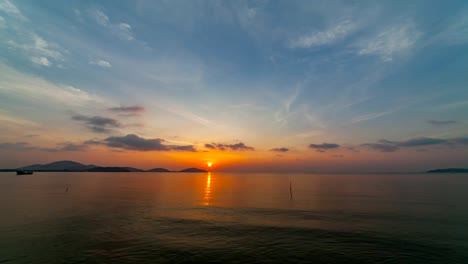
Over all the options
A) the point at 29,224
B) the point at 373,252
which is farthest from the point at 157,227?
the point at 373,252

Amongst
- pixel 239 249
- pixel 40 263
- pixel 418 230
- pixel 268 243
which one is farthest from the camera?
pixel 418 230

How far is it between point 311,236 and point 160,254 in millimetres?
24481

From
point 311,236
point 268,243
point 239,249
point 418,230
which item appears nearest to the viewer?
→ point 239,249

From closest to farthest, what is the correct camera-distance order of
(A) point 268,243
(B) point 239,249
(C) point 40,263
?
(C) point 40,263, (B) point 239,249, (A) point 268,243

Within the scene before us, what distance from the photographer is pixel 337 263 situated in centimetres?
2998

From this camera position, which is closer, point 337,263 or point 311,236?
point 337,263

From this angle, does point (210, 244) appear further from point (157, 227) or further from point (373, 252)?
point (373, 252)

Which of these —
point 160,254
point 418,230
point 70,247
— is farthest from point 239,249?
point 418,230

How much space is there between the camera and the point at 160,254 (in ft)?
108

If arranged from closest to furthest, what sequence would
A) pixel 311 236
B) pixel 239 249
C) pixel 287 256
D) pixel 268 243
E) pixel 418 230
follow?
pixel 287 256, pixel 239 249, pixel 268 243, pixel 311 236, pixel 418 230

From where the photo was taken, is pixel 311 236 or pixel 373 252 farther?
pixel 311 236

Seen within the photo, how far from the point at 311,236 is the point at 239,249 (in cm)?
1396

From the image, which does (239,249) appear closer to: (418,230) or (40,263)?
(40,263)

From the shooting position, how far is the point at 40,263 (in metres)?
29.5
